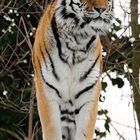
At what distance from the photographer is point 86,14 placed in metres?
2.66

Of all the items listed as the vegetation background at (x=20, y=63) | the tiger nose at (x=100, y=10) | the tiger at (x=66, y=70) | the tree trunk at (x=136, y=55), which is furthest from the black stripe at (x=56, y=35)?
the tree trunk at (x=136, y=55)

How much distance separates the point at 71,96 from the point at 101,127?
2554 mm

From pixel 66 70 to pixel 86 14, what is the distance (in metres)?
0.37

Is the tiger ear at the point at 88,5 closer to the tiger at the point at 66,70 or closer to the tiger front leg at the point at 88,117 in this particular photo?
the tiger at the point at 66,70

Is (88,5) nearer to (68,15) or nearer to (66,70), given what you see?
(68,15)

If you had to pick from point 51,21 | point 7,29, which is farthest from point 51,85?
point 7,29

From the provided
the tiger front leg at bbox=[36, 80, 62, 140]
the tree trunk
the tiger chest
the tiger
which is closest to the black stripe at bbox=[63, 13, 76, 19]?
the tiger

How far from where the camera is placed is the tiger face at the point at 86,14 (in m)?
2.61

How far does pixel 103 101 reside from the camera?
17.3ft

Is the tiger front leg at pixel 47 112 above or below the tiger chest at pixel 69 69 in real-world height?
below

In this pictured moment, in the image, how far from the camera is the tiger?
112 inches

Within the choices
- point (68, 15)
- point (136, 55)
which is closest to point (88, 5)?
point (68, 15)

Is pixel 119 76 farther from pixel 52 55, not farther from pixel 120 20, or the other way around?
pixel 52 55

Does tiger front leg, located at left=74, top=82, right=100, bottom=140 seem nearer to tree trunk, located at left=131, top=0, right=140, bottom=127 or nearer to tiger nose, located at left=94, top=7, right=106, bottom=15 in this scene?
tiger nose, located at left=94, top=7, right=106, bottom=15
